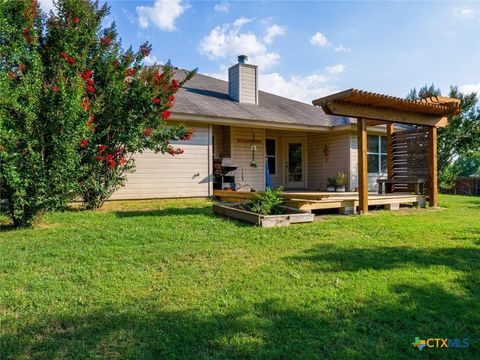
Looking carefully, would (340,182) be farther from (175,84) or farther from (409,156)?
(175,84)

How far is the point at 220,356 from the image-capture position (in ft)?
6.50

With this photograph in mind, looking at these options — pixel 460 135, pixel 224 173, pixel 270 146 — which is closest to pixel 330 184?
pixel 270 146

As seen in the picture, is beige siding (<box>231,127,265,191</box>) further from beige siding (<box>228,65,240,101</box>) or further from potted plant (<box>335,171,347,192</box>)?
potted plant (<box>335,171,347,192</box>)

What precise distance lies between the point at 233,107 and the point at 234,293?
9081mm

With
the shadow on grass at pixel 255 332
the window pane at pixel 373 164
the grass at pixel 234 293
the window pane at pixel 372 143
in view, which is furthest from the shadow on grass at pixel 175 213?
the window pane at pixel 372 143

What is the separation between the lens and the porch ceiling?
6512mm

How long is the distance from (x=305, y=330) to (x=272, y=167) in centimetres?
1130

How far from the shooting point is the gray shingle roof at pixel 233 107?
33.5ft

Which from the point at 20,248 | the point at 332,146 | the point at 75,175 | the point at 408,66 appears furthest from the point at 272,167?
the point at 20,248

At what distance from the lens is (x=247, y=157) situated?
11961 millimetres

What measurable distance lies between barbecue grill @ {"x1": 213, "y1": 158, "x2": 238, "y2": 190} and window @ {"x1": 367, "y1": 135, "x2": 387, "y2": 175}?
5.53 m

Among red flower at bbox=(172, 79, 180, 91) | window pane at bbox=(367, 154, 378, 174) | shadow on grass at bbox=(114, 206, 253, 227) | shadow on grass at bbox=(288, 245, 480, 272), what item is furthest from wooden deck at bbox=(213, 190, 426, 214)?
window pane at bbox=(367, 154, 378, 174)

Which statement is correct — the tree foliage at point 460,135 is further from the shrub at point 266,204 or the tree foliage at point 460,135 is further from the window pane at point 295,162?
the shrub at point 266,204

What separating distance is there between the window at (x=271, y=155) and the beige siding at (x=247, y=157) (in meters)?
1.14
